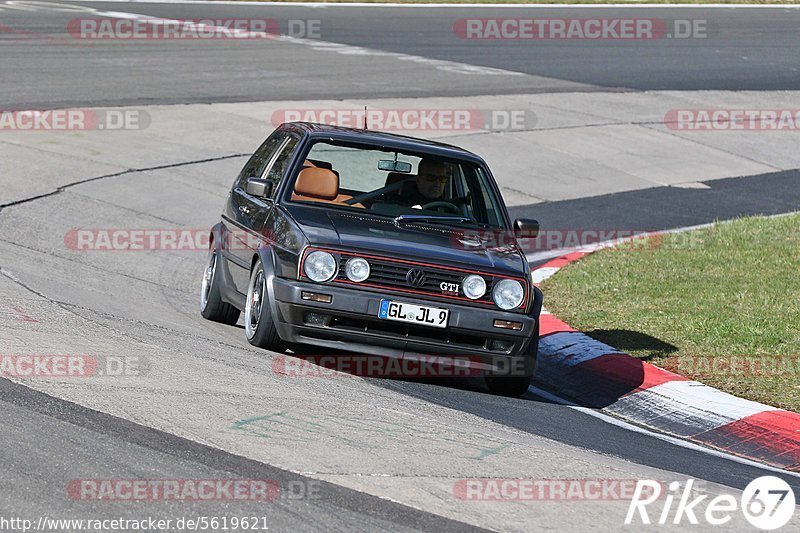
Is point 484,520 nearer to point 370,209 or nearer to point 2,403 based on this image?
point 2,403

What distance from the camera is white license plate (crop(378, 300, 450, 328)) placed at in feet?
26.6

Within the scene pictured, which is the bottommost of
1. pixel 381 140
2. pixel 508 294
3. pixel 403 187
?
pixel 508 294

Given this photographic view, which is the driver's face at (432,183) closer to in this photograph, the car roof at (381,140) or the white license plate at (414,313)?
the car roof at (381,140)

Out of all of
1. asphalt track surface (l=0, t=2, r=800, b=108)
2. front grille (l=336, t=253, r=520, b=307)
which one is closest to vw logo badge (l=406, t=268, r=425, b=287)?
front grille (l=336, t=253, r=520, b=307)

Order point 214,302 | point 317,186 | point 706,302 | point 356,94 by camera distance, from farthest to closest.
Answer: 1. point 356,94
2. point 706,302
3. point 214,302
4. point 317,186

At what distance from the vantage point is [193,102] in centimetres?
2044

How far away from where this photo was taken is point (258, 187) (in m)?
9.19

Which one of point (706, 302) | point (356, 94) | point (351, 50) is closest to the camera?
point (706, 302)

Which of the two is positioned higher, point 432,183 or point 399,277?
point 432,183

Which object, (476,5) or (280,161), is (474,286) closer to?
(280,161)

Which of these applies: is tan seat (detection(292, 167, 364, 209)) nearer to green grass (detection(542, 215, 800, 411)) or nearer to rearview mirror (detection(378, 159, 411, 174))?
rearview mirror (detection(378, 159, 411, 174))

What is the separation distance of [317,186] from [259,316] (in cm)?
119

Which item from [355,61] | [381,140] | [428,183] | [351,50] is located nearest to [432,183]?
[428,183]

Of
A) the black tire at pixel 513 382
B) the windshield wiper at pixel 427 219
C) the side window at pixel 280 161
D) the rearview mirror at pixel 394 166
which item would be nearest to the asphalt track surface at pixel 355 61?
the side window at pixel 280 161
